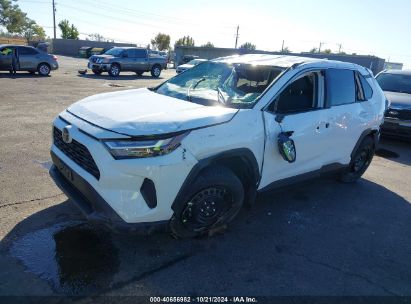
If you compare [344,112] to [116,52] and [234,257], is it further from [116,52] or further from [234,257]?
[116,52]

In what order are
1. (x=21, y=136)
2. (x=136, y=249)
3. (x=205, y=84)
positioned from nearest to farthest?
(x=136, y=249) < (x=205, y=84) < (x=21, y=136)

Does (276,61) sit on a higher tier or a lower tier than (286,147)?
higher

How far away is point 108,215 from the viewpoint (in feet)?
9.10

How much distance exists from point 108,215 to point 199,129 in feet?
3.35

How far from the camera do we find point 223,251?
331cm

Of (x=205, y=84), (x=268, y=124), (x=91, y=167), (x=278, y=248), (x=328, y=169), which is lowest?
(x=278, y=248)

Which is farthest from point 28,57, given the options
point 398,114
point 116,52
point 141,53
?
point 398,114

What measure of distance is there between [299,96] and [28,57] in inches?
689

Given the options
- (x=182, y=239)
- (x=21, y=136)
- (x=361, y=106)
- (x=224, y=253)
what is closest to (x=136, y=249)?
(x=182, y=239)

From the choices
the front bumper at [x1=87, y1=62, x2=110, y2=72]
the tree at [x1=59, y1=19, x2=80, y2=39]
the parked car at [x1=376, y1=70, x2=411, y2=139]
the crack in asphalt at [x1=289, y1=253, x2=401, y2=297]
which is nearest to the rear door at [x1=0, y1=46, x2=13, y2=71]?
the front bumper at [x1=87, y1=62, x2=110, y2=72]

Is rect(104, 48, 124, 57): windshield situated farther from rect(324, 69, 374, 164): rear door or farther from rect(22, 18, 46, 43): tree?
rect(22, 18, 46, 43): tree

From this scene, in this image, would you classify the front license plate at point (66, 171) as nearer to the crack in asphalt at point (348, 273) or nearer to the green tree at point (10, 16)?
the crack in asphalt at point (348, 273)

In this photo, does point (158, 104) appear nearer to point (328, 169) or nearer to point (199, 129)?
point (199, 129)

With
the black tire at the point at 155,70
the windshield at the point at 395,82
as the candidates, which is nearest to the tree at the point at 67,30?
the black tire at the point at 155,70
